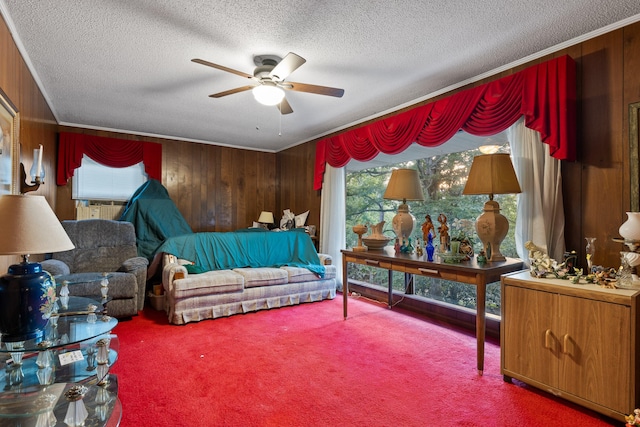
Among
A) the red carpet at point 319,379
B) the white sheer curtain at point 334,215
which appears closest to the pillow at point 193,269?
the red carpet at point 319,379

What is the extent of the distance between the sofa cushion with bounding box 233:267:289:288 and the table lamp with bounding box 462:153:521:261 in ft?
7.48

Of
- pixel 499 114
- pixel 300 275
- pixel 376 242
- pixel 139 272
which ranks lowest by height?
pixel 300 275

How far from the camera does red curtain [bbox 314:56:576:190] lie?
240cm

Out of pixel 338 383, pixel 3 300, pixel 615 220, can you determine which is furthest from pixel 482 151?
pixel 3 300

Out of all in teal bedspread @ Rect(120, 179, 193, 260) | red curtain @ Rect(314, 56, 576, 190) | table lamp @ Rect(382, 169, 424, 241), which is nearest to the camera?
red curtain @ Rect(314, 56, 576, 190)

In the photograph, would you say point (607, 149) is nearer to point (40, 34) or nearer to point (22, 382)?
point (22, 382)

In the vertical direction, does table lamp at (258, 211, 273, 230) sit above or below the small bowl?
above

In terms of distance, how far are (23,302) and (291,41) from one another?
2.28 m

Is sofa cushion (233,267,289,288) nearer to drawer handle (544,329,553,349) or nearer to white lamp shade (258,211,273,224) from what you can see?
white lamp shade (258,211,273,224)

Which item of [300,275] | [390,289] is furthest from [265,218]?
[390,289]

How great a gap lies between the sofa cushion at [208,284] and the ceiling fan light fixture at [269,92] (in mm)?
1927

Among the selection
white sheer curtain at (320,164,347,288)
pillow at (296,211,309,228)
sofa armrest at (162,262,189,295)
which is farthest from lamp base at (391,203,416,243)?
pillow at (296,211,309,228)

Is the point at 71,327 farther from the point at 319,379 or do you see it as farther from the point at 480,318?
the point at 480,318

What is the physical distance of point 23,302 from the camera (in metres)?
1.64
